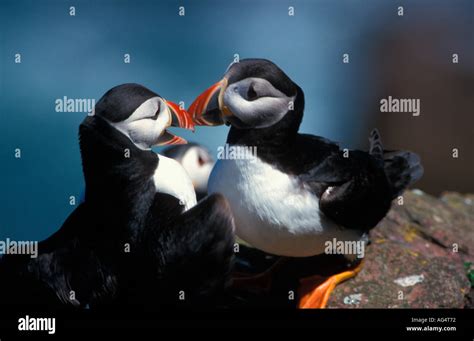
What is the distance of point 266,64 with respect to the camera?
378 cm

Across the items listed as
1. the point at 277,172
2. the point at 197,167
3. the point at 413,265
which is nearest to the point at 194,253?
the point at 277,172

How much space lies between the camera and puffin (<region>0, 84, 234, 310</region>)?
364 centimetres

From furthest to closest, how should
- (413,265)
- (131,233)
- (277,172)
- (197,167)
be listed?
(197,167)
(413,265)
(277,172)
(131,233)

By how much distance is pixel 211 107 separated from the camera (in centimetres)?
378

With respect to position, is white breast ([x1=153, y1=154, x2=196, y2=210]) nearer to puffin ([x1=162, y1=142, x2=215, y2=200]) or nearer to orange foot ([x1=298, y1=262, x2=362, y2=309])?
orange foot ([x1=298, y1=262, x2=362, y2=309])

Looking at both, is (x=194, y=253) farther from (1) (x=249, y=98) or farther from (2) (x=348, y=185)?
(2) (x=348, y=185)

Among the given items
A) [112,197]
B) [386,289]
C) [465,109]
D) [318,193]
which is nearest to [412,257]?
[386,289]

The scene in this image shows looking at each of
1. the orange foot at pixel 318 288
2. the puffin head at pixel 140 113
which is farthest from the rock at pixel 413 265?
the puffin head at pixel 140 113

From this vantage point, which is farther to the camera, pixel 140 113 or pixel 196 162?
pixel 196 162

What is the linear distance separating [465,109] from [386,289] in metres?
3.84

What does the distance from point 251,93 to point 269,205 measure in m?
0.67

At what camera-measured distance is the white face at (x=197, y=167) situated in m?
7.34

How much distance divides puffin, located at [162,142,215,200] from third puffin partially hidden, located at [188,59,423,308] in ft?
10.6

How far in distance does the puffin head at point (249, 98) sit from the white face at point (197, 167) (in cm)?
344
